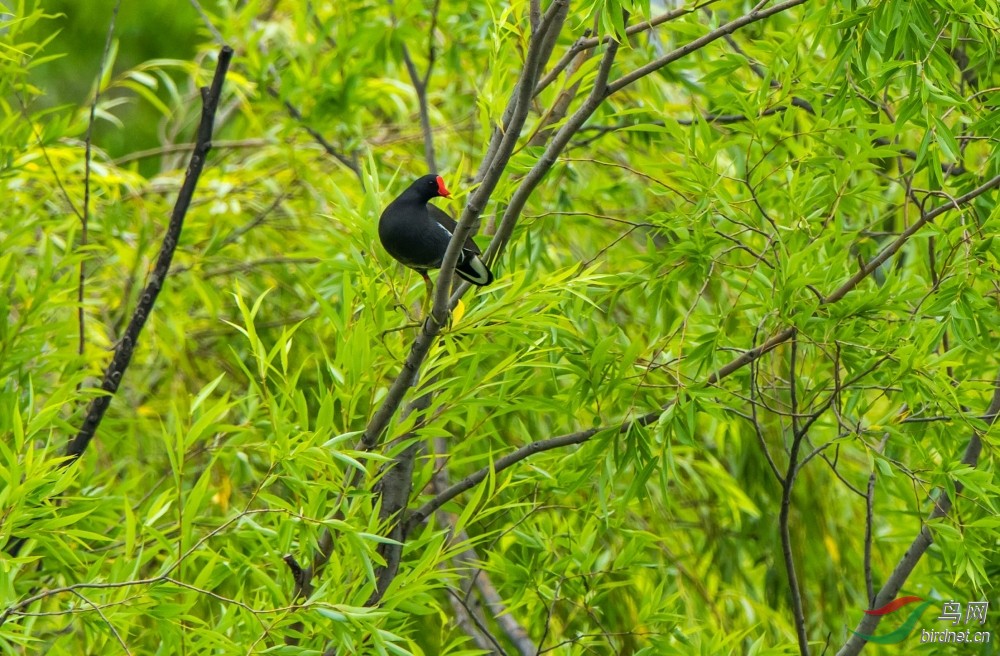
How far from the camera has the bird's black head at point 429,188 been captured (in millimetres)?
2912

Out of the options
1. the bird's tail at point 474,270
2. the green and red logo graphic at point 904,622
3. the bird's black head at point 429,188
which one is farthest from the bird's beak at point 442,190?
the green and red logo graphic at point 904,622

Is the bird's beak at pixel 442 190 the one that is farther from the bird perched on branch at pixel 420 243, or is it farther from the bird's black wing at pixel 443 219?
the bird perched on branch at pixel 420 243

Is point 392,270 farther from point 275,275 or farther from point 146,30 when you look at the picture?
point 146,30

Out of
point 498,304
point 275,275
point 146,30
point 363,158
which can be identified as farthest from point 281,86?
point 146,30

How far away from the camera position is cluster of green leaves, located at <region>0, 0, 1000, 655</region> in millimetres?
2316

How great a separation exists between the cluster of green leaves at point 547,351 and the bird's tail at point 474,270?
6 cm

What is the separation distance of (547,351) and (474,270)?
0.31 m

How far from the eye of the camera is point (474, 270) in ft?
8.66

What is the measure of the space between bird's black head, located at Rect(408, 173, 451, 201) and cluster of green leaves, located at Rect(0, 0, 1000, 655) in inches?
4.0

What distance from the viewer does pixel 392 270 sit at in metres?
2.69

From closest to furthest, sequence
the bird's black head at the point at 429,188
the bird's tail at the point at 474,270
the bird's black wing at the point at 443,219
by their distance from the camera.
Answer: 1. the bird's tail at the point at 474,270
2. the bird's black wing at the point at 443,219
3. the bird's black head at the point at 429,188

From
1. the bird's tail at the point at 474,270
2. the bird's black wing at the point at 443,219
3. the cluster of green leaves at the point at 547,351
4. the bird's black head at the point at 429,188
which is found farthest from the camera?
the bird's black head at the point at 429,188

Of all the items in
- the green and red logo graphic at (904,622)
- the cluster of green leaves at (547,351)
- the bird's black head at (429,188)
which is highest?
the bird's black head at (429,188)

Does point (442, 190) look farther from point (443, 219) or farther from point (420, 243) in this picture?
point (420, 243)
